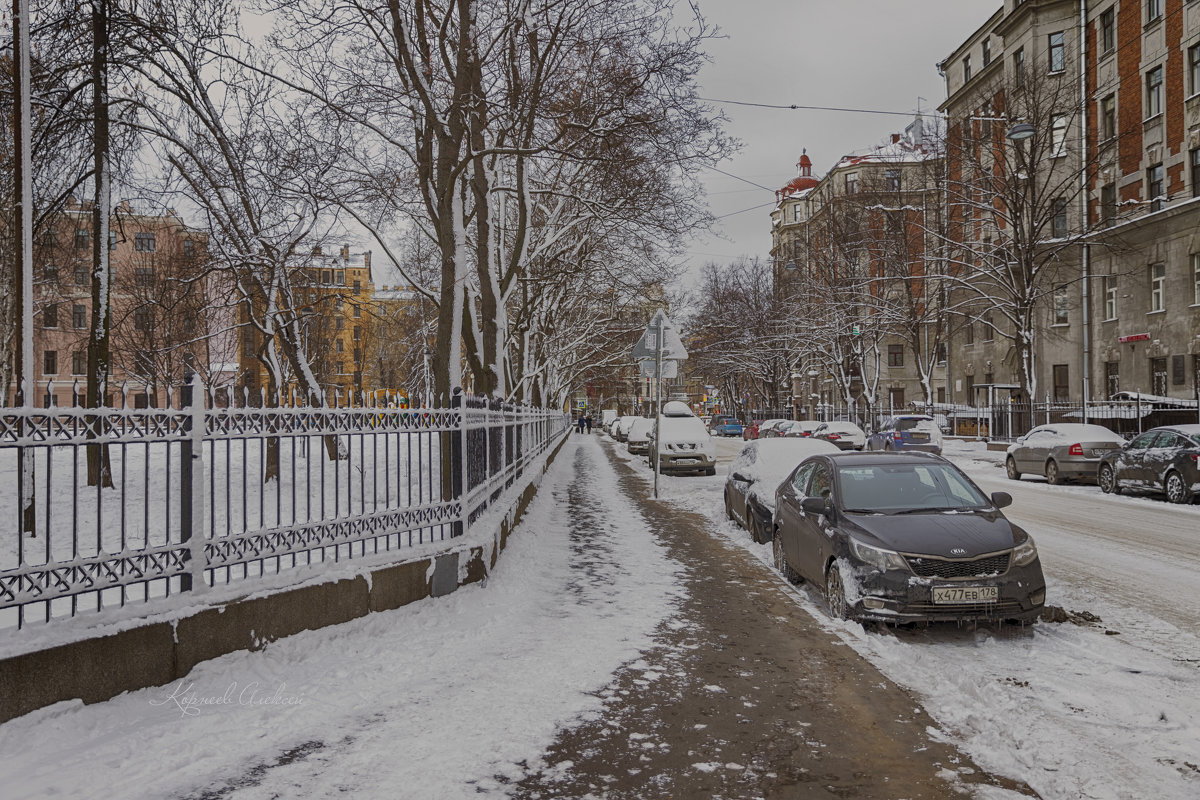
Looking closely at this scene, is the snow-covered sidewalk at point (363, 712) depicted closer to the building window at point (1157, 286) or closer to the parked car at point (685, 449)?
the parked car at point (685, 449)

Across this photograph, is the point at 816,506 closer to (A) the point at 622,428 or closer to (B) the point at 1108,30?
(B) the point at 1108,30

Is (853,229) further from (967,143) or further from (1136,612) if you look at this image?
(1136,612)

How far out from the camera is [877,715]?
473 centimetres

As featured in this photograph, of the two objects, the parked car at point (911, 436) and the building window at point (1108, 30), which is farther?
the building window at point (1108, 30)

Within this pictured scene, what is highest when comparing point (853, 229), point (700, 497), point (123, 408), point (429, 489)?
point (853, 229)

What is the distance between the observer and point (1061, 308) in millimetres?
39938

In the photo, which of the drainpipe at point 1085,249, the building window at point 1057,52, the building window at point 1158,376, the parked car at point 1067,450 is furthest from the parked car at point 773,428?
the parked car at point 1067,450

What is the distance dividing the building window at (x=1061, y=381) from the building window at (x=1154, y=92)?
11486mm

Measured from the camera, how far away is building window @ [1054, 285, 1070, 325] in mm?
39625

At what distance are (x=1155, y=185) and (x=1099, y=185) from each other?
11.8 ft

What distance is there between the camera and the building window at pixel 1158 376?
32312 mm

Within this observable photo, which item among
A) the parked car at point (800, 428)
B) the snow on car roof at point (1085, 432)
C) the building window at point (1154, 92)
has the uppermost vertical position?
the building window at point (1154, 92)

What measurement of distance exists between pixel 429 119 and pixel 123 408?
8.38 m

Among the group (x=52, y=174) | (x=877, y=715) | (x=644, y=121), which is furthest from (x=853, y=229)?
(x=877, y=715)
